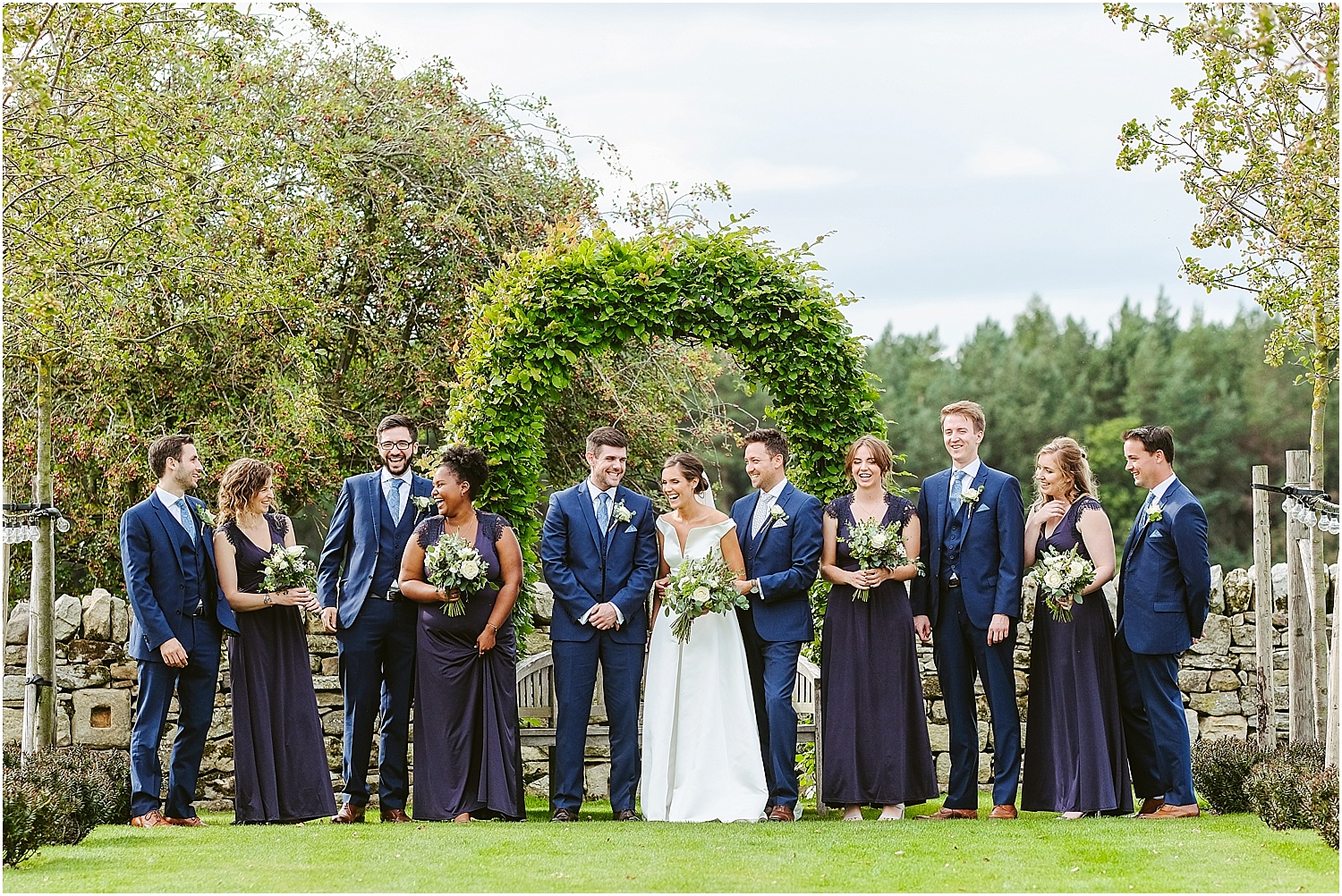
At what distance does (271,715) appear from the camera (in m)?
7.12

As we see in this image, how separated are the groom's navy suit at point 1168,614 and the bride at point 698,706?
2054 mm

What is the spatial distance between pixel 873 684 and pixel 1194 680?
4.02 meters

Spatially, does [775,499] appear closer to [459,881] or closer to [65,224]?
[459,881]

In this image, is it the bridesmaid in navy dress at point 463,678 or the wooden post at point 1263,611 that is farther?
the wooden post at point 1263,611

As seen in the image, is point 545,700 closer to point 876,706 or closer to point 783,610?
point 783,610

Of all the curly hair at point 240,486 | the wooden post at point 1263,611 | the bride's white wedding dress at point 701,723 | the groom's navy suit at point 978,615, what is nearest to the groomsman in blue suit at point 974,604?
the groom's navy suit at point 978,615

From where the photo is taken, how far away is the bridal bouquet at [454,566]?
6910 millimetres

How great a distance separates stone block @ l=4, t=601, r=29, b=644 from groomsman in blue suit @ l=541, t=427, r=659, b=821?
13.6 ft

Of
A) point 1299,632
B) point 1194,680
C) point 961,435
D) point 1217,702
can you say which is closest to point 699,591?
point 961,435

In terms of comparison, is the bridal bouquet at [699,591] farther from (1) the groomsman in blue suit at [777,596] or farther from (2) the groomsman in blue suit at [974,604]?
(2) the groomsman in blue suit at [974,604]

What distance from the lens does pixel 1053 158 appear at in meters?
35.1

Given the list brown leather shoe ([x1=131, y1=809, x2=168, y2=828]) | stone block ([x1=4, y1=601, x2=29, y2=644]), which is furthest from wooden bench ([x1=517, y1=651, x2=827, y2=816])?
stone block ([x1=4, y1=601, x2=29, y2=644])

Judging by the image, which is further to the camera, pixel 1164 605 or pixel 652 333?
pixel 652 333

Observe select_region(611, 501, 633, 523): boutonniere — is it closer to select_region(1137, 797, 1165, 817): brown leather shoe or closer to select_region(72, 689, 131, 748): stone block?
select_region(1137, 797, 1165, 817): brown leather shoe
